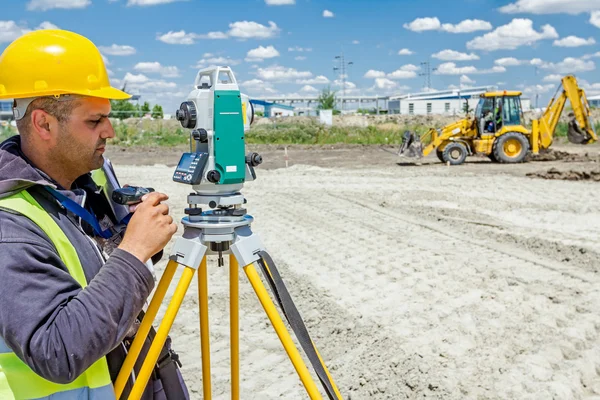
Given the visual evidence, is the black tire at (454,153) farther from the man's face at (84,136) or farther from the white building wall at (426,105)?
the white building wall at (426,105)

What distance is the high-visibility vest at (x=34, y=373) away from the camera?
1.25 meters

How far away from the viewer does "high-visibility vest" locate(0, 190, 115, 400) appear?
1247 millimetres

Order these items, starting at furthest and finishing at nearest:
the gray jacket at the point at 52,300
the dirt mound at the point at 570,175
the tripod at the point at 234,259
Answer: the dirt mound at the point at 570,175 < the tripod at the point at 234,259 < the gray jacket at the point at 52,300

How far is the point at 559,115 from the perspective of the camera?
15.9 meters

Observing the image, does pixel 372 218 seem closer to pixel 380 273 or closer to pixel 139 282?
pixel 380 273

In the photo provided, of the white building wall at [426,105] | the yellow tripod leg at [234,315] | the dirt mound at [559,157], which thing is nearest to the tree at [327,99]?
the white building wall at [426,105]

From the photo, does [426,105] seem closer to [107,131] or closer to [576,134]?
[576,134]

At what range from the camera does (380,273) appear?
534 centimetres

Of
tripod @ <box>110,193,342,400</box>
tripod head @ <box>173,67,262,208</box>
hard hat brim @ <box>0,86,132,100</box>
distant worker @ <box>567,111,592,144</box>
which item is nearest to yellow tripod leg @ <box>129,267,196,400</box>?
tripod @ <box>110,193,342,400</box>

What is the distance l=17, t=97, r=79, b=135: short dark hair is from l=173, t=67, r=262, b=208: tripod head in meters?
0.33

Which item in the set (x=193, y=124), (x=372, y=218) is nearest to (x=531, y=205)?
(x=372, y=218)

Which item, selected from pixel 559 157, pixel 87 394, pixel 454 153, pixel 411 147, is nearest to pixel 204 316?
pixel 87 394

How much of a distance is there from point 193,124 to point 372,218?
6.53 m

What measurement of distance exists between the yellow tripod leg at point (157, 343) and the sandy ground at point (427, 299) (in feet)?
6.24
